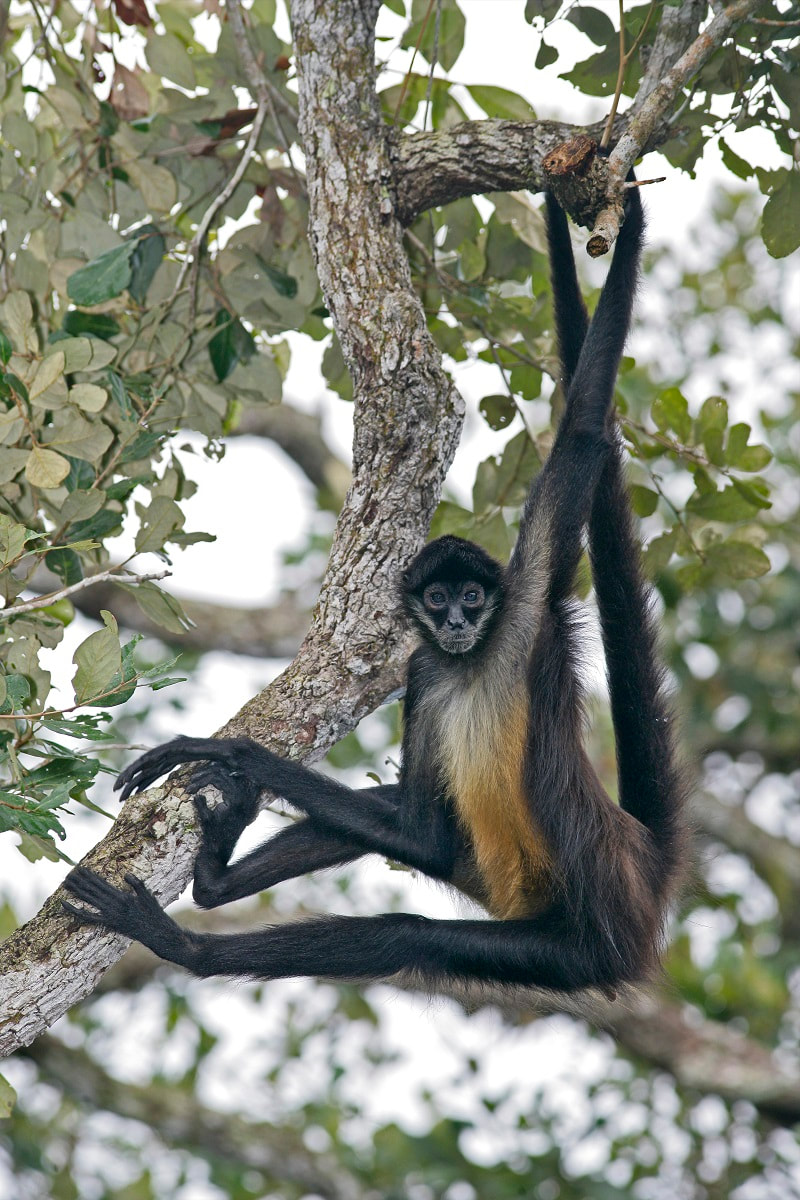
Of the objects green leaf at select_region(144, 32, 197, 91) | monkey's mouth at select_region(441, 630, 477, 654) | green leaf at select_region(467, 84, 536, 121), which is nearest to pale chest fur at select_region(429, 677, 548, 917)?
monkey's mouth at select_region(441, 630, 477, 654)

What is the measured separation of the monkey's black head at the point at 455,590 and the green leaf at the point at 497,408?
0.60 meters

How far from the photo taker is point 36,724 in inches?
122

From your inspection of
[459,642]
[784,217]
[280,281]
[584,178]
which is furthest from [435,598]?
[784,217]

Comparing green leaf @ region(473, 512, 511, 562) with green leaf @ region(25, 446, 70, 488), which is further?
green leaf @ region(473, 512, 511, 562)

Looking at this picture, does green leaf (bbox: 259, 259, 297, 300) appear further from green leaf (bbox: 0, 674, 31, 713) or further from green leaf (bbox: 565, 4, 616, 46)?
green leaf (bbox: 0, 674, 31, 713)

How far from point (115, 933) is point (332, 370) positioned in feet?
8.39

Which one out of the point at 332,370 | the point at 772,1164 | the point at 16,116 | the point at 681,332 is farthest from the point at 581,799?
the point at 681,332

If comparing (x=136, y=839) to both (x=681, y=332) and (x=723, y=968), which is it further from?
(x=681, y=332)

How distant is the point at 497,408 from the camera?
185 inches

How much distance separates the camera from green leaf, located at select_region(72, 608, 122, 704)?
9.66 ft

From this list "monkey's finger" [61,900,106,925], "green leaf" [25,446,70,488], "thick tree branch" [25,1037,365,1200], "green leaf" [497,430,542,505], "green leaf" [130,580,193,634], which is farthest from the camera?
"thick tree branch" [25,1037,365,1200]

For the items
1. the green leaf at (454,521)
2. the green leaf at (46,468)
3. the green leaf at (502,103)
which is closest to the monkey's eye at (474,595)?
the green leaf at (454,521)

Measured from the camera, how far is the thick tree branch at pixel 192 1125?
7465mm

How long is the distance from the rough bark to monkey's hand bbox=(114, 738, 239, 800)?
0.32 feet
